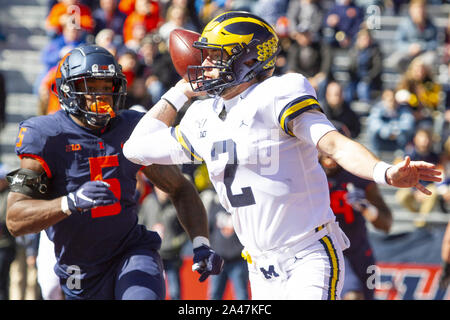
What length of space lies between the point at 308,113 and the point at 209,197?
439 centimetres

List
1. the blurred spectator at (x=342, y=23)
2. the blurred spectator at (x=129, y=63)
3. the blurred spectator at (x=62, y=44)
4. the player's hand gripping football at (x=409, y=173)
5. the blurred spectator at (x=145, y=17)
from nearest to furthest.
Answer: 1. the player's hand gripping football at (x=409, y=173)
2. the blurred spectator at (x=129, y=63)
3. the blurred spectator at (x=62, y=44)
4. the blurred spectator at (x=145, y=17)
5. the blurred spectator at (x=342, y=23)

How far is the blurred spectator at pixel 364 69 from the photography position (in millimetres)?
10508

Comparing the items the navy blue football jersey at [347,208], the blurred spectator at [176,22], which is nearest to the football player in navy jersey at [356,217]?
the navy blue football jersey at [347,208]

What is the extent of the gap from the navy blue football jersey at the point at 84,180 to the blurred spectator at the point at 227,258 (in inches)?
130

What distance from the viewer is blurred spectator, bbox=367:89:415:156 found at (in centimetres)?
973

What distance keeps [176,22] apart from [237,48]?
5.92 metres

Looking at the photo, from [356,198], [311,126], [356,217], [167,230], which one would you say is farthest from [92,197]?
[167,230]

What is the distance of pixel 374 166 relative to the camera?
3496 mm

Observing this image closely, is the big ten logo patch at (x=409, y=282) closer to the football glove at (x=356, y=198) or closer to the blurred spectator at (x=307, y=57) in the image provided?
the football glove at (x=356, y=198)

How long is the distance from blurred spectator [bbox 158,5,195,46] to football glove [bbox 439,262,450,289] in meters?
4.18

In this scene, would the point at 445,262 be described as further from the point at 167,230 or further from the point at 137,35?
the point at 137,35

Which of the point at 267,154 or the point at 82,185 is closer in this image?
the point at 267,154
